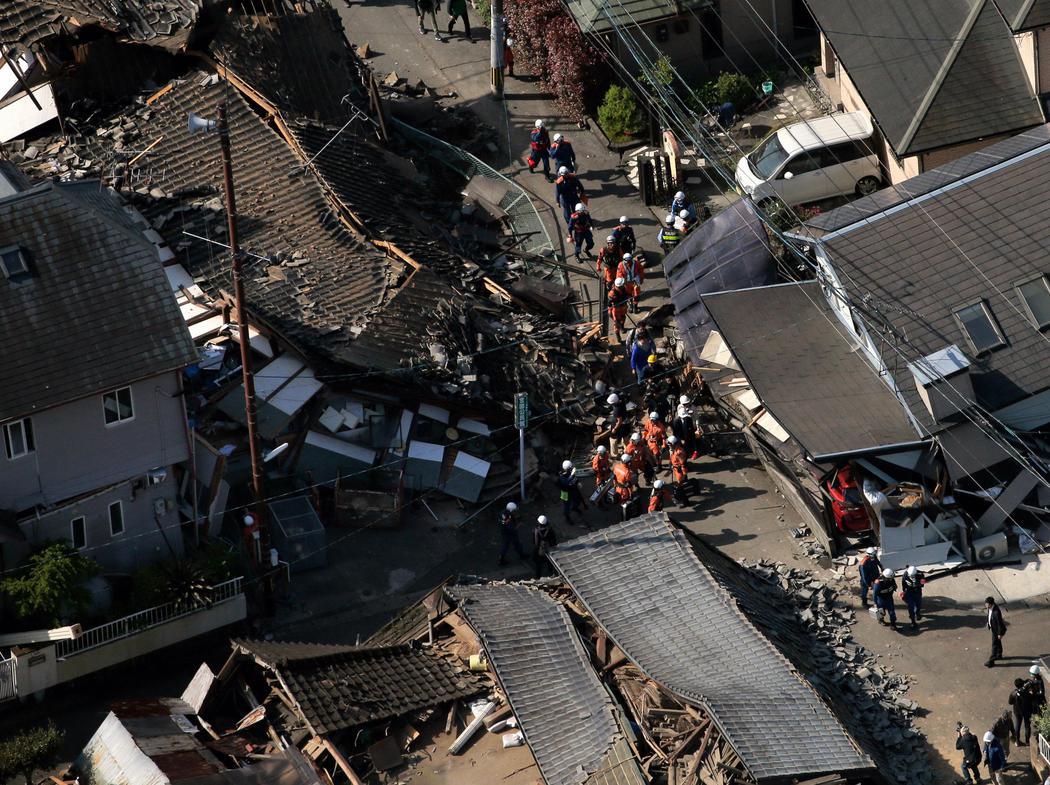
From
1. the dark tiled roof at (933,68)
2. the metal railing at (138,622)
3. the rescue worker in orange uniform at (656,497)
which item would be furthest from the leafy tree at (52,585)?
the dark tiled roof at (933,68)

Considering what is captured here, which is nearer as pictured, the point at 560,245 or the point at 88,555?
the point at 88,555

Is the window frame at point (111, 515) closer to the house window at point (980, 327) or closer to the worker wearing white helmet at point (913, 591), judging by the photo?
the worker wearing white helmet at point (913, 591)

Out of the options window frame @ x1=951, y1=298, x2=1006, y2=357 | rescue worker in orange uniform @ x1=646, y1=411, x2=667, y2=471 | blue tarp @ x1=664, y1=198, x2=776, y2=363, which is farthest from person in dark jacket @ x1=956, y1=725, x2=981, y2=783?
blue tarp @ x1=664, y1=198, x2=776, y2=363

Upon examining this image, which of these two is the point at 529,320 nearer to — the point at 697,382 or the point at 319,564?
the point at 697,382

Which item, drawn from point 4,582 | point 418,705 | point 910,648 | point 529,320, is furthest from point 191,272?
point 910,648

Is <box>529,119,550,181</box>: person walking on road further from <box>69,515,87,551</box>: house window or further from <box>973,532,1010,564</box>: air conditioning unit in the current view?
<box>69,515,87,551</box>: house window
